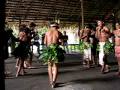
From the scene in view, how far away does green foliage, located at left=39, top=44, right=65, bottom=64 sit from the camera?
30.1 feet

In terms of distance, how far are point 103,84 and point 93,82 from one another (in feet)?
1.34

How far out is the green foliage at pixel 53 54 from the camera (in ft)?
30.1

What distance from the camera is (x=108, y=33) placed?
38.7 ft

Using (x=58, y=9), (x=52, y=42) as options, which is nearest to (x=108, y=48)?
(x=52, y=42)

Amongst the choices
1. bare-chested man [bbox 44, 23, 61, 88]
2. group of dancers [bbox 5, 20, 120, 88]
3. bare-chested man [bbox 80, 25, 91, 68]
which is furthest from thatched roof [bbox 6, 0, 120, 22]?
bare-chested man [bbox 44, 23, 61, 88]

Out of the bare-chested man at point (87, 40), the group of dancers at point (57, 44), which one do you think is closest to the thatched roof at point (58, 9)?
the group of dancers at point (57, 44)

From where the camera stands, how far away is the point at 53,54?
9.23 m

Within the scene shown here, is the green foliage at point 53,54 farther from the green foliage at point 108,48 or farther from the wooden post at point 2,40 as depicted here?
the wooden post at point 2,40

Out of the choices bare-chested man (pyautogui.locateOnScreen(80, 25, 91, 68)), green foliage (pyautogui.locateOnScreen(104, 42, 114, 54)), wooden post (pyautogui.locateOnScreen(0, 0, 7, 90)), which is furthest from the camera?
bare-chested man (pyautogui.locateOnScreen(80, 25, 91, 68))

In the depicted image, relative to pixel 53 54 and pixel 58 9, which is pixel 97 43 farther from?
pixel 58 9

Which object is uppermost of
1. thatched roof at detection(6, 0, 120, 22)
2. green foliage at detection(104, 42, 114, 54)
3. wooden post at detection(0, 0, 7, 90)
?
thatched roof at detection(6, 0, 120, 22)

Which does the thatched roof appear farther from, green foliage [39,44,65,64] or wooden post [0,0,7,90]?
wooden post [0,0,7,90]

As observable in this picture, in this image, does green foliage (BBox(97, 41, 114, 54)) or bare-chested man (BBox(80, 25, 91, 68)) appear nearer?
green foliage (BBox(97, 41, 114, 54))

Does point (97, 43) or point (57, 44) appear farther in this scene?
point (97, 43)
